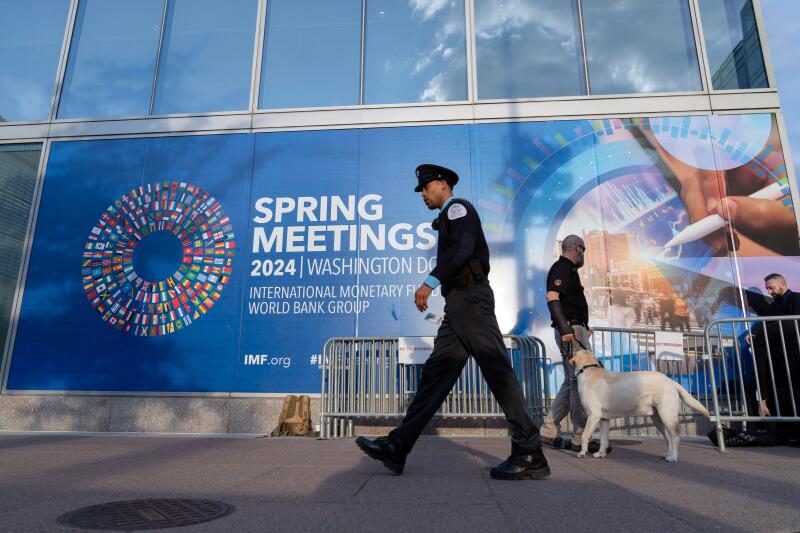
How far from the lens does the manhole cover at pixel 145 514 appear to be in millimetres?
2295

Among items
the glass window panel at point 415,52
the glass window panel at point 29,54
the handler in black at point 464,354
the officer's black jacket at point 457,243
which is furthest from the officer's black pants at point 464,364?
the glass window panel at point 29,54

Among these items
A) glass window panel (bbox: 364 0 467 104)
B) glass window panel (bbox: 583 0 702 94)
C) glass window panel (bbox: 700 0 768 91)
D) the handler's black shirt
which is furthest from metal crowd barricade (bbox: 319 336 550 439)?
glass window panel (bbox: 700 0 768 91)

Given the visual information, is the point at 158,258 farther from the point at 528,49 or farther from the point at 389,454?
the point at 528,49

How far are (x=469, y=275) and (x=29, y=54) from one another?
35.9ft

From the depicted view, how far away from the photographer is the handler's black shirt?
207 inches

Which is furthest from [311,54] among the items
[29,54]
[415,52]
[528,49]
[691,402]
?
[691,402]

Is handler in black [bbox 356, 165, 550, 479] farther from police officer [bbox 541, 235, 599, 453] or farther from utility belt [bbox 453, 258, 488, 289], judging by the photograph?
police officer [bbox 541, 235, 599, 453]

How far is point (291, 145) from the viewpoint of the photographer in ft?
29.5

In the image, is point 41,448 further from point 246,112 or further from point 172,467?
point 246,112

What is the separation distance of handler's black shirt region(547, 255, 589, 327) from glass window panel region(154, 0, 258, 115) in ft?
21.7

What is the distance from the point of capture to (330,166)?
885 centimetres

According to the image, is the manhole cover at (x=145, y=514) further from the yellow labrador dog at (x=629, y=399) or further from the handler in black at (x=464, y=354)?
the yellow labrador dog at (x=629, y=399)

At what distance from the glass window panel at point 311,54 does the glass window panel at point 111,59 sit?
2274mm

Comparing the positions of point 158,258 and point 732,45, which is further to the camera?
point 732,45
